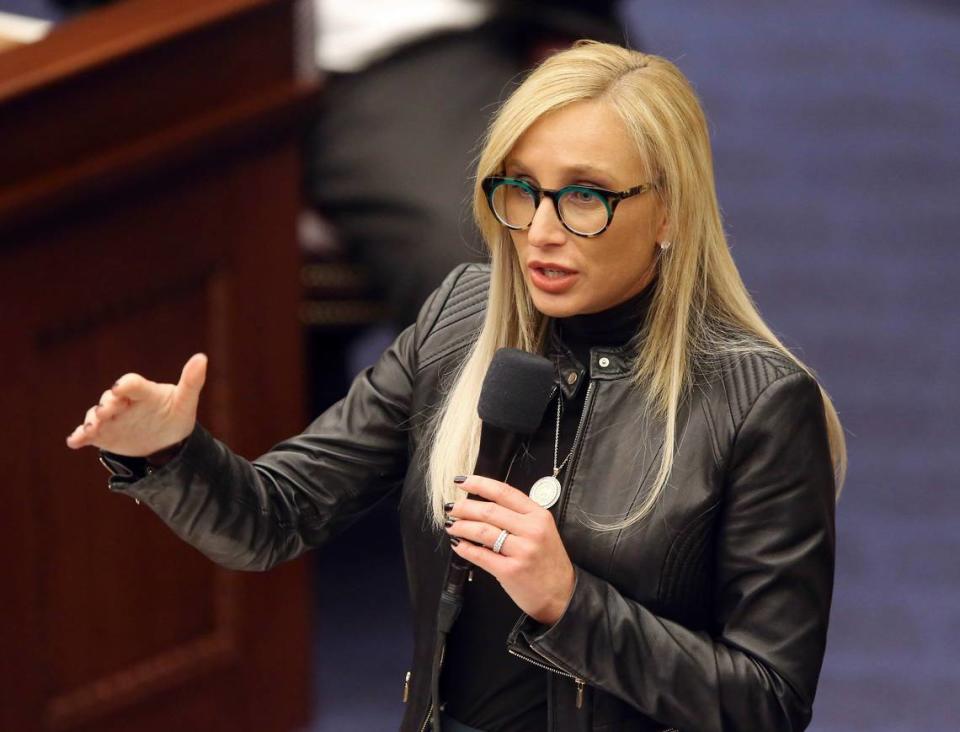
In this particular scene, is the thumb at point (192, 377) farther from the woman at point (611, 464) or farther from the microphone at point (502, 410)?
the microphone at point (502, 410)

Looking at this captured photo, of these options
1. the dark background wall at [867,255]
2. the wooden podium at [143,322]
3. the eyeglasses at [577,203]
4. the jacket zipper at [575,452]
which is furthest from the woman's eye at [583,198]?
the dark background wall at [867,255]

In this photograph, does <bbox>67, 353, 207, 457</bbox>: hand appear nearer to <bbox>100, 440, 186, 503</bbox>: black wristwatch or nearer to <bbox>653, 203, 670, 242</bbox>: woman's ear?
<bbox>100, 440, 186, 503</bbox>: black wristwatch

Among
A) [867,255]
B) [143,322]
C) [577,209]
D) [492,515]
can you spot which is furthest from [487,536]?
[867,255]

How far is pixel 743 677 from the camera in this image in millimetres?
1677

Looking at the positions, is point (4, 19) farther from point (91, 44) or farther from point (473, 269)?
point (473, 269)

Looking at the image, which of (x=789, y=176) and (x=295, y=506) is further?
(x=789, y=176)

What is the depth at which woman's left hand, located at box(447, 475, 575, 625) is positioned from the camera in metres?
1.57

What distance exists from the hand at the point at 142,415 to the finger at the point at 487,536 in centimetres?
33

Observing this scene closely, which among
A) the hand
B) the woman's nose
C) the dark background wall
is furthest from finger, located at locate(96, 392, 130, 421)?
the dark background wall

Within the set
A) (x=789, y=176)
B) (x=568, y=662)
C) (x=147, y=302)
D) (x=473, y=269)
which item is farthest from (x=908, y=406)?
(x=568, y=662)

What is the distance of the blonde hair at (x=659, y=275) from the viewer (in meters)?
1.72

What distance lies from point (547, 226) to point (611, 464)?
10.8 inches

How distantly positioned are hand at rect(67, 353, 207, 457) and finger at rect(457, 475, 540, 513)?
0.31 m

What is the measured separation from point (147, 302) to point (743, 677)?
1655mm
